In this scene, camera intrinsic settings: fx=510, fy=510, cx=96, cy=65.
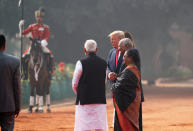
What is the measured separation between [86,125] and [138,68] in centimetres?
140

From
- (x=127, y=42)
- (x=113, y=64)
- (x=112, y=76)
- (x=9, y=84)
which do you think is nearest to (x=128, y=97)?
(x=112, y=76)

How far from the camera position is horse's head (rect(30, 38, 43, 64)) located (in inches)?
651

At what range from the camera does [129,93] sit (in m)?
8.48

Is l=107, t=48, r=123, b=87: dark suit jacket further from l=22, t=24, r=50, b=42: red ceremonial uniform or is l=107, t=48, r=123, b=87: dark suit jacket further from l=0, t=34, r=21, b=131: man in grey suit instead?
l=22, t=24, r=50, b=42: red ceremonial uniform


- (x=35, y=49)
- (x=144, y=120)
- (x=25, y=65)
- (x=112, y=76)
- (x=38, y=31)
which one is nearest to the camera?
(x=112, y=76)

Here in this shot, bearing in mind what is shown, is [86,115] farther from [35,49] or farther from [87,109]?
[35,49]

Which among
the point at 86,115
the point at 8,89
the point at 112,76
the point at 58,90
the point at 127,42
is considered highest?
the point at 127,42

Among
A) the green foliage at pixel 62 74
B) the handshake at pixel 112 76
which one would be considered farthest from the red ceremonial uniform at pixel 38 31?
the handshake at pixel 112 76

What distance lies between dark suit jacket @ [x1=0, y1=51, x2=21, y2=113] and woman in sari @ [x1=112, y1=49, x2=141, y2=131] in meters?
1.85

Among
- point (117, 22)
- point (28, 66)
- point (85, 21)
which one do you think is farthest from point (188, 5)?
point (28, 66)

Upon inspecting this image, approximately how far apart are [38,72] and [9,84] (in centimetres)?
957

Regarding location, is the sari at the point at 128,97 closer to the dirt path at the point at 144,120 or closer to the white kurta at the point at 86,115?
the white kurta at the point at 86,115

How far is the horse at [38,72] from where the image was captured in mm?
16609

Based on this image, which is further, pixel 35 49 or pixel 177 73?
pixel 177 73
